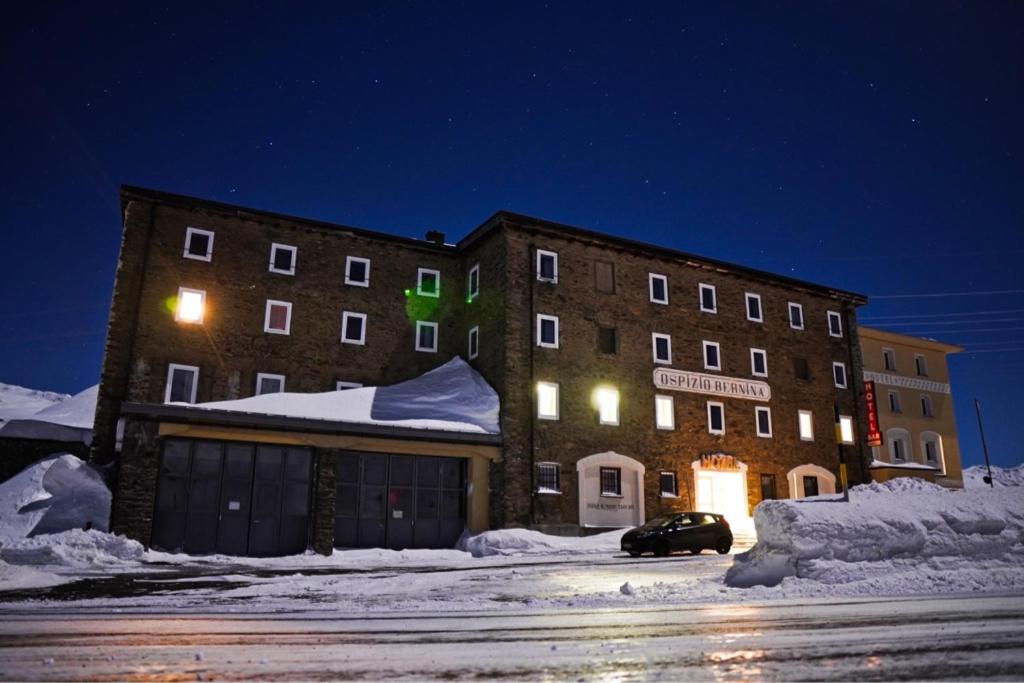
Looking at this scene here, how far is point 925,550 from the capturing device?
1302cm

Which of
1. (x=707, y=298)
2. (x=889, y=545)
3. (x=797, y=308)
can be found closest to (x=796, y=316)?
(x=797, y=308)

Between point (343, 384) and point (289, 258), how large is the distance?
18.6 ft

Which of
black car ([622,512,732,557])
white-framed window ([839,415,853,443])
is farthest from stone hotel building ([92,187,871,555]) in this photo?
black car ([622,512,732,557])

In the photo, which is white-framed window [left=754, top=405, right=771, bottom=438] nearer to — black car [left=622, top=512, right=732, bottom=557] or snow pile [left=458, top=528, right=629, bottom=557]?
snow pile [left=458, top=528, right=629, bottom=557]

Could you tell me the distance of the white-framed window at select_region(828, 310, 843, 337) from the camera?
3966cm

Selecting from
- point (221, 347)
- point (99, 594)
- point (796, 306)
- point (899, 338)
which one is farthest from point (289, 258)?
point (899, 338)

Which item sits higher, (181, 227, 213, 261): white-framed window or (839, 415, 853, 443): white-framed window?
(181, 227, 213, 261): white-framed window

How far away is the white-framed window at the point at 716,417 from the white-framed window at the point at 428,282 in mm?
13425

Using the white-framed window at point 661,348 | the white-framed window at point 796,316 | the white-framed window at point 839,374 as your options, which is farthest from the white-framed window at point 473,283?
the white-framed window at point 839,374

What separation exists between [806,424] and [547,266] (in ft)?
52.1

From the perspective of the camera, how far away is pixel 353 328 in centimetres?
3161

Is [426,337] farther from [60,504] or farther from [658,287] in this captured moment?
[60,504]

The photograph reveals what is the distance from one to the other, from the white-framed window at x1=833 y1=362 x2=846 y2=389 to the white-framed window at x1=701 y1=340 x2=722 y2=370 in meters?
7.93

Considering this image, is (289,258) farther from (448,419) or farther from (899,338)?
(899,338)
